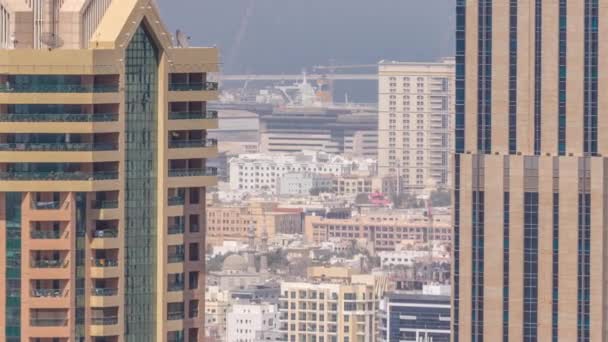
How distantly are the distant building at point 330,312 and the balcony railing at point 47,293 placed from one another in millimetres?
74647

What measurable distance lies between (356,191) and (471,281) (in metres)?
135

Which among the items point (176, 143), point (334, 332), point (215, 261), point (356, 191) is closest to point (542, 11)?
point (176, 143)

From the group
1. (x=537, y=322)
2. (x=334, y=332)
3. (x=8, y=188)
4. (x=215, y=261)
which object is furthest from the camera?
(x=215, y=261)

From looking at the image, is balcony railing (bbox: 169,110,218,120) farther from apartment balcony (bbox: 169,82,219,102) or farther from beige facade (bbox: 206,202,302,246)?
beige facade (bbox: 206,202,302,246)

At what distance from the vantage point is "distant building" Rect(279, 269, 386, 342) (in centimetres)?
11694

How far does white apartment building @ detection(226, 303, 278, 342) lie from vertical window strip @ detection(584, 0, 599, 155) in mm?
60042

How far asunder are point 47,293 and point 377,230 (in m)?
127

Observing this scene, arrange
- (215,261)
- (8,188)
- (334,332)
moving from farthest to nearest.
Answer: (215,261) < (334,332) < (8,188)

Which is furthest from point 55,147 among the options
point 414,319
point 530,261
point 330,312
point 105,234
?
point 414,319

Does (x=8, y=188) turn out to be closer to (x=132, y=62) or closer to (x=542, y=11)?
(x=132, y=62)

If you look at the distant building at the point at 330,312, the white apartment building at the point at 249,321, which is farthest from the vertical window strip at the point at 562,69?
the white apartment building at the point at 249,321

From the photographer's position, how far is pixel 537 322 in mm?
60188

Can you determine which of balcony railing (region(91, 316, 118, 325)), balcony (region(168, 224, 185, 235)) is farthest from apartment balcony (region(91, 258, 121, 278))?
balcony (region(168, 224, 185, 235))

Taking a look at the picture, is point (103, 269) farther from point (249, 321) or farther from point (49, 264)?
point (249, 321)
